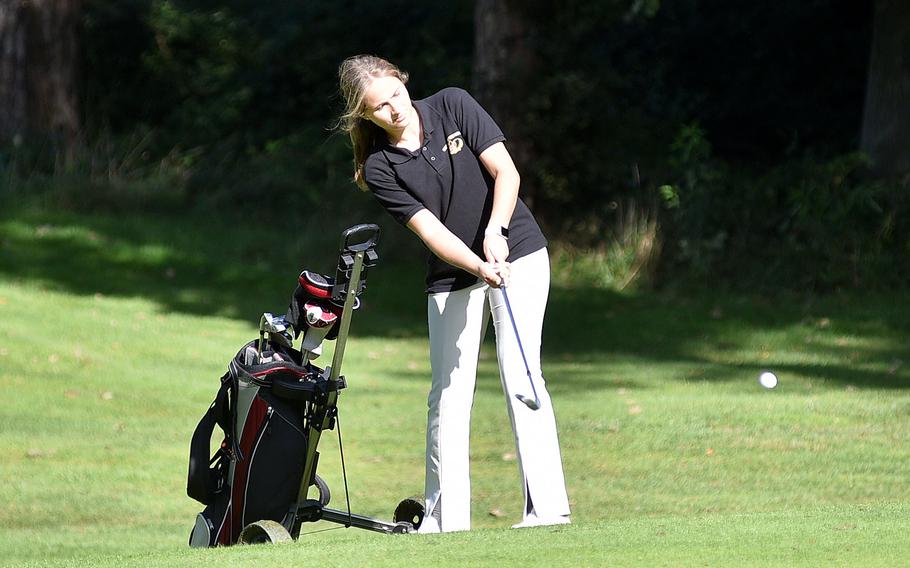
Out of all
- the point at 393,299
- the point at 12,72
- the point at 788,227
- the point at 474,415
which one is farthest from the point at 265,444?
the point at 12,72

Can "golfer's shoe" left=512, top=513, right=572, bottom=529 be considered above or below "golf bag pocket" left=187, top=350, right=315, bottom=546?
below

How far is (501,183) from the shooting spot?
5070 mm

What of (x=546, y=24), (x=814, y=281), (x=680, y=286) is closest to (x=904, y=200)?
(x=814, y=281)

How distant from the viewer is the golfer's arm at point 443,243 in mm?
4926

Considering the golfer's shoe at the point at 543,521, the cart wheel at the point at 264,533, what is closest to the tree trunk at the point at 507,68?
the golfer's shoe at the point at 543,521

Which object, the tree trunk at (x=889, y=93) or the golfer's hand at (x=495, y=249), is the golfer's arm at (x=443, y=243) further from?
the tree trunk at (x=889, y=93)

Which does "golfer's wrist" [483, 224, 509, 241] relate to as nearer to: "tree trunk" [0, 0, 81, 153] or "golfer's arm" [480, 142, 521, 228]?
"golfer's arm" [480, 142, 521, 228]

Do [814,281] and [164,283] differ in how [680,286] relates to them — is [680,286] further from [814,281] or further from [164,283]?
[164,283]

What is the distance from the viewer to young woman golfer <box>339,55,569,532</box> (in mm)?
5070

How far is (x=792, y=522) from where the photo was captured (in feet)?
16.0

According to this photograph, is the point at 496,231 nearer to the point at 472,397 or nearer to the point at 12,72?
the point at 472,397

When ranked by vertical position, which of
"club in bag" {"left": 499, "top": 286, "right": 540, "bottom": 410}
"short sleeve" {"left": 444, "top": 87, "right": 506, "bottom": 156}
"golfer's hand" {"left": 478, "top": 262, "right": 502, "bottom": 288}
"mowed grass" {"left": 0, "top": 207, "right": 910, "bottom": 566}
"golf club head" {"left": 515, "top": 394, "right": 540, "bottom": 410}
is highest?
"short sleeve" {"left": 444, "top": 87, "right": 506, "bottom": 156}

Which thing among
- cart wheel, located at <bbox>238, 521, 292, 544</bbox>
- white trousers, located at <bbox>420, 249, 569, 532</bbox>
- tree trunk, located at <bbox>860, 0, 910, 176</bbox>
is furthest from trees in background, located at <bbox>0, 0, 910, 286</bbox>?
cart wheel, located at <bbox>238, 521, 292, 544</bbox>

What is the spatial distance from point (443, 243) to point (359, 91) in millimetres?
625
